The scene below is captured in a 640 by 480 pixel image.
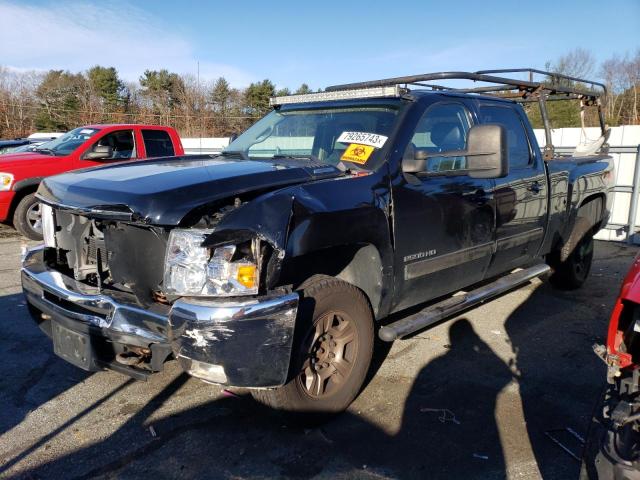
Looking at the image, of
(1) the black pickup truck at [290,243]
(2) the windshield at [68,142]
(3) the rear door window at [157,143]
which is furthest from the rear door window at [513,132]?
(2) the windshield at [68,142]

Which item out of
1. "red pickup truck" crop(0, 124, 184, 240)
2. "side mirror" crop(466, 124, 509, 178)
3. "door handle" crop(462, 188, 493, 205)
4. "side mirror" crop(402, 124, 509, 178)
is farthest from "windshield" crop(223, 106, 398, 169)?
"red pickup truck" crop(0, 124, 184, 240)

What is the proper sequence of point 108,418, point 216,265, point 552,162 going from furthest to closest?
point 552,162 → point 108,418 → point 216,265

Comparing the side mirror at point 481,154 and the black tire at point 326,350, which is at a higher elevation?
the side mirror at point 481,154

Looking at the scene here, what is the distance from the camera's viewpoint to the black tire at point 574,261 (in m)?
5.73

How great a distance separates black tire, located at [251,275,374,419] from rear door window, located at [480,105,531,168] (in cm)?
229

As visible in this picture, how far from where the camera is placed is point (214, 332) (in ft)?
8.04

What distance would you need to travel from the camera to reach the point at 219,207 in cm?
271


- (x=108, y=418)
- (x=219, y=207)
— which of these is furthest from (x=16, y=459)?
(x=219, y=207)

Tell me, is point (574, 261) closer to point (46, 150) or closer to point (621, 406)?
point (621, 406)

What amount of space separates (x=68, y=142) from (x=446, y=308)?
307 inches

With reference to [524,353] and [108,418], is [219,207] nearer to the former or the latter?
[108,418]

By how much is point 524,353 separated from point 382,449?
197cm

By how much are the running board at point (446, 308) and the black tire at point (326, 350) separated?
17 cm

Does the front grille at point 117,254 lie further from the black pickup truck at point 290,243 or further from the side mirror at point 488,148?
the side mirror at point 488,148
